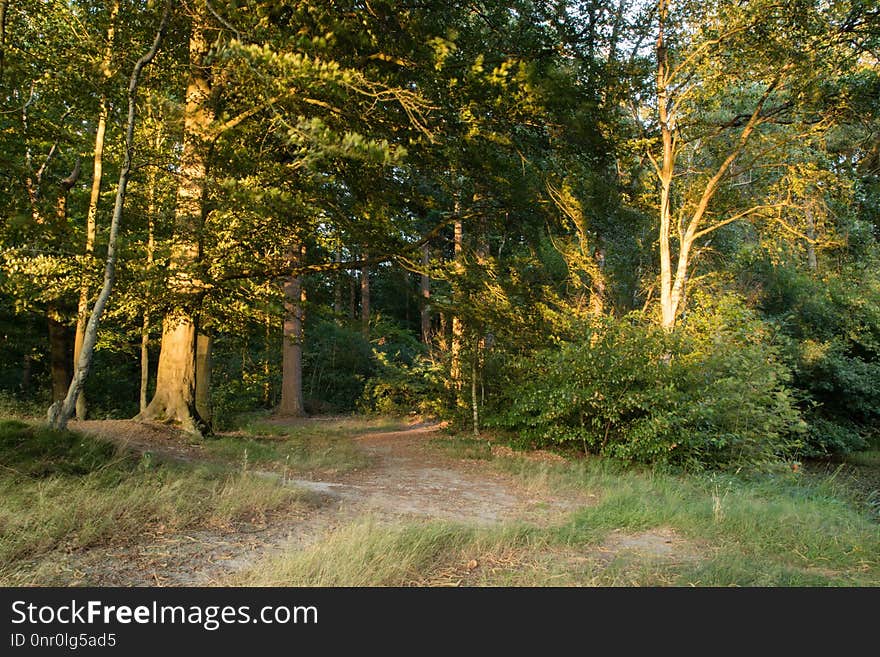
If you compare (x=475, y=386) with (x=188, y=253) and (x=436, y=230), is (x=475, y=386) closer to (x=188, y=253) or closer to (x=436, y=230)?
(x=436, y=230)

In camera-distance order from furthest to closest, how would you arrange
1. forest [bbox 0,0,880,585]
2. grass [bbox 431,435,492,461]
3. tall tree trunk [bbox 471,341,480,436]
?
tall tree trunk [bbox 471,341,480,436], grass [bbox 431,435,492,461], forest [bbox 0,0,880,585]

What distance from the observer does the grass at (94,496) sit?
4.41 m

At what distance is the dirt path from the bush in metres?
2.02

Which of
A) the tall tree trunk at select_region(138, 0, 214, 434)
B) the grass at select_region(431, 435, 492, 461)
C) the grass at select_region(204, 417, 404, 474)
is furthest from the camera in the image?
the grass at select_region(431, 435, 492, 461)

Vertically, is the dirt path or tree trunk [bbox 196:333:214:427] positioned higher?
tree trunk [bbox 196:333:214:427]

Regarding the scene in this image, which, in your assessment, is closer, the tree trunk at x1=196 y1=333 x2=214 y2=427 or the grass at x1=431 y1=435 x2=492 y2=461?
the grass at x1=431 y1=435 x2=492 y2=461

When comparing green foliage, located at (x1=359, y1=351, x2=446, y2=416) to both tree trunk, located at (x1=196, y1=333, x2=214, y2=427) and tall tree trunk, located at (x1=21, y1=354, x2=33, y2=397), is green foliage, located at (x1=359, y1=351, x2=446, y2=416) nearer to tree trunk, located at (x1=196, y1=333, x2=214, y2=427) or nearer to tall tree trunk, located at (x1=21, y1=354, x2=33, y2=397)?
tree trunk, located at (x1=196, y1=333, x2=214, y2=427)


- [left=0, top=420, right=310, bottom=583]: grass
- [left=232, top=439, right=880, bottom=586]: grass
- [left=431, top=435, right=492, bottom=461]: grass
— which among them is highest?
[left=0, top=420, right=310, bottom=583]: grass

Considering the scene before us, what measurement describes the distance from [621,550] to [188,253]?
7.56 metres

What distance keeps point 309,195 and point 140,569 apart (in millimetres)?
5816

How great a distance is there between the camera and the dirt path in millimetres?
4082

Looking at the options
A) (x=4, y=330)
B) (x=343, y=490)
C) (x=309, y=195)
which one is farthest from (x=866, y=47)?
(x=4, y=330)

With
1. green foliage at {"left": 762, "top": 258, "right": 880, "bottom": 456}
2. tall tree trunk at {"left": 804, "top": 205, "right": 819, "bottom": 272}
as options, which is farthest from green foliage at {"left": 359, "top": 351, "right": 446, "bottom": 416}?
tall tree trunk at {"left": 804, "top": 205, "right": 819, "bottom": 272}

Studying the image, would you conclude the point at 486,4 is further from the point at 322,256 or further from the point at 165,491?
the point at 165,491
